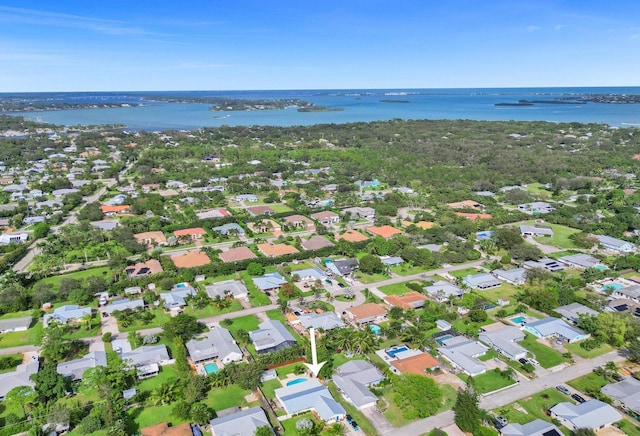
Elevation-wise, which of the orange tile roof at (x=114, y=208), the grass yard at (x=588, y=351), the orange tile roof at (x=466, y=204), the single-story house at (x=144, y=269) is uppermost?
the orange tile roof at (x=114, y=208)

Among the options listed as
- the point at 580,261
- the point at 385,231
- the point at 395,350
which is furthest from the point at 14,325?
the point at 580,261

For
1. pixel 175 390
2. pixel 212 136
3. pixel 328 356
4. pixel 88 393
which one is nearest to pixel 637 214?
pixel 328 356

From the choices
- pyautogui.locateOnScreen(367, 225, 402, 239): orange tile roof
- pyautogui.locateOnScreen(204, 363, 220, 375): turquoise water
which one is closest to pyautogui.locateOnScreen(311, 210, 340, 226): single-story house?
pyautogui.locateOnScreen(367, 225, 402, 239): orange tile roof

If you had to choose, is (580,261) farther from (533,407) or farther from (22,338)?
(22,338)

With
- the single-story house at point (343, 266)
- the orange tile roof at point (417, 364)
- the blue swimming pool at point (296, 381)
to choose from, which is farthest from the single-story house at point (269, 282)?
the orange tile roof at point (417, 364)

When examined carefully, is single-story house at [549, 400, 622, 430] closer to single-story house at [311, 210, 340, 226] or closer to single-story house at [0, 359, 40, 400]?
single-story house at [0, 359, 40, 400]

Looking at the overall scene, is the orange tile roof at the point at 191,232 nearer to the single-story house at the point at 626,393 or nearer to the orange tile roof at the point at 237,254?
the orange tile roof at the point at 237,254

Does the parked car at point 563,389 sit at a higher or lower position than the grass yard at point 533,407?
higher
